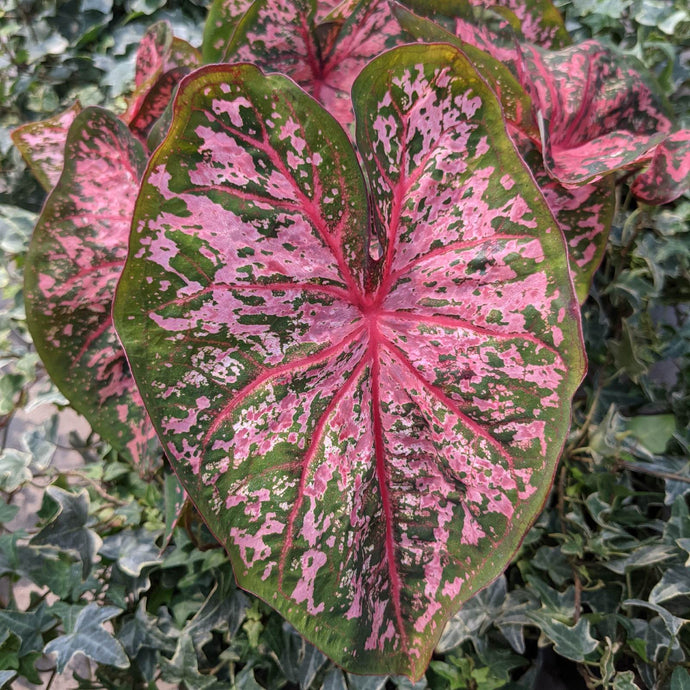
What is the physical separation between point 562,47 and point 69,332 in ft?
2.43

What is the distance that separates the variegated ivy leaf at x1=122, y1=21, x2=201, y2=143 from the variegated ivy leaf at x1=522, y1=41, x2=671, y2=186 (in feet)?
1.35

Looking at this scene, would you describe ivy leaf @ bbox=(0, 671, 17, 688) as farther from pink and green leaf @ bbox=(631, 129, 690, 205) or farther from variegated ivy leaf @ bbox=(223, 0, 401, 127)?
pink and green leaf @ bbox=(631, 129, 690, 205)

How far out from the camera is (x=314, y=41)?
27.9 inches

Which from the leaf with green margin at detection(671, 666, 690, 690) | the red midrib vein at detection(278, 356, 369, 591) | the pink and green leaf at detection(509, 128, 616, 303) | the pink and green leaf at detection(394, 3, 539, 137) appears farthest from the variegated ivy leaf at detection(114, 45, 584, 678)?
the leaf with green margin at detection(671, 666, 690, 690)

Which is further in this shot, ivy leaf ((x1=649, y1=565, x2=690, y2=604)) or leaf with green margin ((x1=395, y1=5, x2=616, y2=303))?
ivy leaf ((x1=649, y1=565, x2=690, y2=604))

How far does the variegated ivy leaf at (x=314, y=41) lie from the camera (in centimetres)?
66

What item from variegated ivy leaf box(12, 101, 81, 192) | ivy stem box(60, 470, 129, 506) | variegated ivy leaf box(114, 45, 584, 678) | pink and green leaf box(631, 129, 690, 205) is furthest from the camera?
ivy stem box(60, 470, 129, 506)

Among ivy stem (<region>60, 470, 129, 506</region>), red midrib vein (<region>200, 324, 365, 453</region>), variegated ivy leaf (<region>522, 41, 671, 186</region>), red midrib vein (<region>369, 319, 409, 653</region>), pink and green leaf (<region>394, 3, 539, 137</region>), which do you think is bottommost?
ivy stem (<region>60, 470, 129, 506</region>)

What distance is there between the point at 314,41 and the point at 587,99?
345mm

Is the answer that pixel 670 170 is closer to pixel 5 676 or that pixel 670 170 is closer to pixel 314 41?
pixel 314 41

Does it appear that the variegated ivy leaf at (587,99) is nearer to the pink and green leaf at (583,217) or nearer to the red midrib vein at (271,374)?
the pink and green leaf at (583,217)

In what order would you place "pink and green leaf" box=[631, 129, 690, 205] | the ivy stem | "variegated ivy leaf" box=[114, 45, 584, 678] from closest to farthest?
"variegated ivy leaf" box=[114, 45, 584, 678] → "pink and green leaf" box=[631, 129, 690, 205] → the ivy stem

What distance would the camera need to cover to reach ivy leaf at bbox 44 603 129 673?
0.69 meters

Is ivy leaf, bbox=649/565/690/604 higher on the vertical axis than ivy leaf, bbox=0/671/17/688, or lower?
lower
